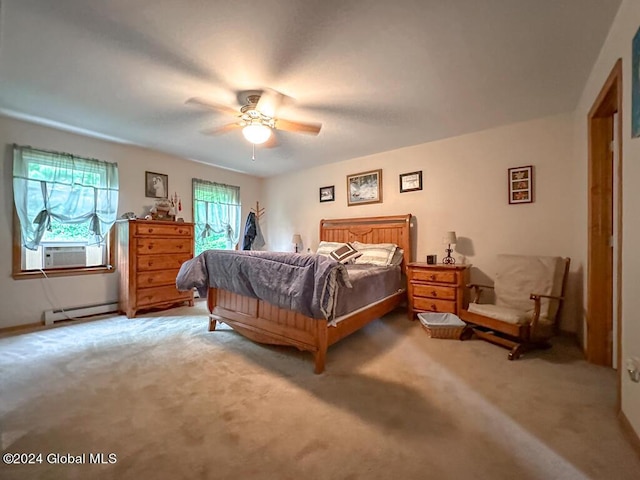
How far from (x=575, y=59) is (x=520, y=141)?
1301 millimetres

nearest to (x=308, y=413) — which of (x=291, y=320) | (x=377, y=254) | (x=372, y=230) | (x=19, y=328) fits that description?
(x=291, y=320)

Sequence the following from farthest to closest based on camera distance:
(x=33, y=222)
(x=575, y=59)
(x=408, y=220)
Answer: (x=408, y=220)
(x=33, y=222)
(x=575, y=59)

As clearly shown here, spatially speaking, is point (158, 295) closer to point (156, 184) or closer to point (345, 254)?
point (156, 184)

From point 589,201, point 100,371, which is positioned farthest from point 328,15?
point 100,371

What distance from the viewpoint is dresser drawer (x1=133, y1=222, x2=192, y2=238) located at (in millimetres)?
3775

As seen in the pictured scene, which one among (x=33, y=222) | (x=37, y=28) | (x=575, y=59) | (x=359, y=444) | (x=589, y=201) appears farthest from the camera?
(x=33, y=222)

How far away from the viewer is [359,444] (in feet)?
4.70

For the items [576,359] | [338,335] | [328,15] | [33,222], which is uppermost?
[328,15]

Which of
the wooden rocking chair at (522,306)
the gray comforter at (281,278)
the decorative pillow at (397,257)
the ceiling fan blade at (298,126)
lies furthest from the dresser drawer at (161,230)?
the wooden rocking chair at (522,306)

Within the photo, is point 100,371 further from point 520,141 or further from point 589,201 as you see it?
point 520,141

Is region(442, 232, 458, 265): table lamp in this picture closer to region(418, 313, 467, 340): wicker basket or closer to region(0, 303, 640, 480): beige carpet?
region(418, 313, 467, 340): wicker basket

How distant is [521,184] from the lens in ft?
10.8

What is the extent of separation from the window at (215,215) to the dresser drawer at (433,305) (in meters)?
3.74

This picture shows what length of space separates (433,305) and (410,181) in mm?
1879
